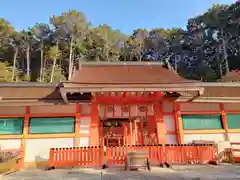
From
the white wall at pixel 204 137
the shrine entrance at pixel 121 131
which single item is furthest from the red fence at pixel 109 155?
the shrine entrance at pixel 121 131

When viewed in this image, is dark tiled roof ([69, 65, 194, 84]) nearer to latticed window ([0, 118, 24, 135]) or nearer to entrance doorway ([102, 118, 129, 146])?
latticed window ([0, 118, 24, 135])

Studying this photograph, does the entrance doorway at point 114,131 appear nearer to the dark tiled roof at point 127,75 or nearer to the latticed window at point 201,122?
the dark tiled roof at point 127,75

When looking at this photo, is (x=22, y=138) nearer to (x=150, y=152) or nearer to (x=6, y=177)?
(x=6, y=177)

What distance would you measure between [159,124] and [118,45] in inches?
1097

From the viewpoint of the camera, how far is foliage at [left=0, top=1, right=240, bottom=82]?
29.2 meters

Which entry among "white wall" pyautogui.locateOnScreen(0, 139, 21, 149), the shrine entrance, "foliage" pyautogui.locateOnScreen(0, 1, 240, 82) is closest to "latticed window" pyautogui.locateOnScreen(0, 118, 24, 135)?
"white wall" pyautogui.locateOnScreen(0, 139, 21, 149)

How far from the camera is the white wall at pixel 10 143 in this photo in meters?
7.49

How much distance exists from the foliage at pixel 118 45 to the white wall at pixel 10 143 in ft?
66.5

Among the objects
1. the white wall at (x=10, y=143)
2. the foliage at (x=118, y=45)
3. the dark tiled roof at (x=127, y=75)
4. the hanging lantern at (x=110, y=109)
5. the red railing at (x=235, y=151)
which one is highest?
the foliage at (x=118, y=45)

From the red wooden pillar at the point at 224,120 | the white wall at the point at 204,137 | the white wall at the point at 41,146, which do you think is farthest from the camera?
the red wooden pillar at the point at 224,120

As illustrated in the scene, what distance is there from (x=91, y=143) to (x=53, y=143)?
145 centimetres

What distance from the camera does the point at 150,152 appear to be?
21.2 ft

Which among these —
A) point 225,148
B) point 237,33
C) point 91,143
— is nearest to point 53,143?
point 91,143

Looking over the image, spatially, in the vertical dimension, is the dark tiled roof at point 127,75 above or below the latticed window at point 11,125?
above
